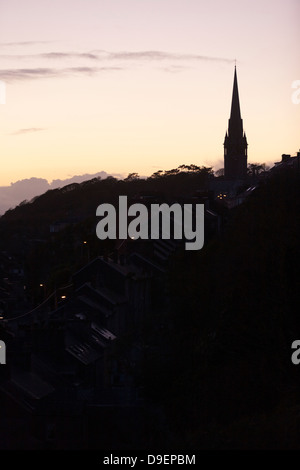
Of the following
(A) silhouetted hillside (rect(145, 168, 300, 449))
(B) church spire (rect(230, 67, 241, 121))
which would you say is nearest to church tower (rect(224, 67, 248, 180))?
(B) church spire (rect(230, 67, 241, 121))

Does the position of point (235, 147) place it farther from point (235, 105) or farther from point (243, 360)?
point (243, 360)

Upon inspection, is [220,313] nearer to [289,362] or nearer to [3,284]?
[289,362]

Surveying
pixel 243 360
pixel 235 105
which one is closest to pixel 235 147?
pixel 235 105

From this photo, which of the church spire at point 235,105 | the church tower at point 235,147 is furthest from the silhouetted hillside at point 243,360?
the church tower at point 235,147

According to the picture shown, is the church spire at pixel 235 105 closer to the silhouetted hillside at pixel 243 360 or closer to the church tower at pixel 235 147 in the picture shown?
the church tower at pixel 235 147

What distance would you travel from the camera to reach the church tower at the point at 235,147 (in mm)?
152250

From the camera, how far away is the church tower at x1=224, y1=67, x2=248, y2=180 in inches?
5994

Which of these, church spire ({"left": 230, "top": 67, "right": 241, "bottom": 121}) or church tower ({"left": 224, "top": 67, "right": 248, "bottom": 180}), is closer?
church spire ({"left": 230, "top": 67, "right": 241, "bottom": 121})

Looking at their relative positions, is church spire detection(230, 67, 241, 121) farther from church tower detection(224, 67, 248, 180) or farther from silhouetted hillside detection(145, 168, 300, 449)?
silhouetted hillside detection(145, 168, 300, 449)

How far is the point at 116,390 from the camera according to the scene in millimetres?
28531

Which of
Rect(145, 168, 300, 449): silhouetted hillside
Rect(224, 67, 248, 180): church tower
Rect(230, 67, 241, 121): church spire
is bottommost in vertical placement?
Rect(145, 168, 300, 449): silhouetted hillside

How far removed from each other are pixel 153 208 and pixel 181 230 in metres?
7.55

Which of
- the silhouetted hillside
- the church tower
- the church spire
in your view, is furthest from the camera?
the church tower
